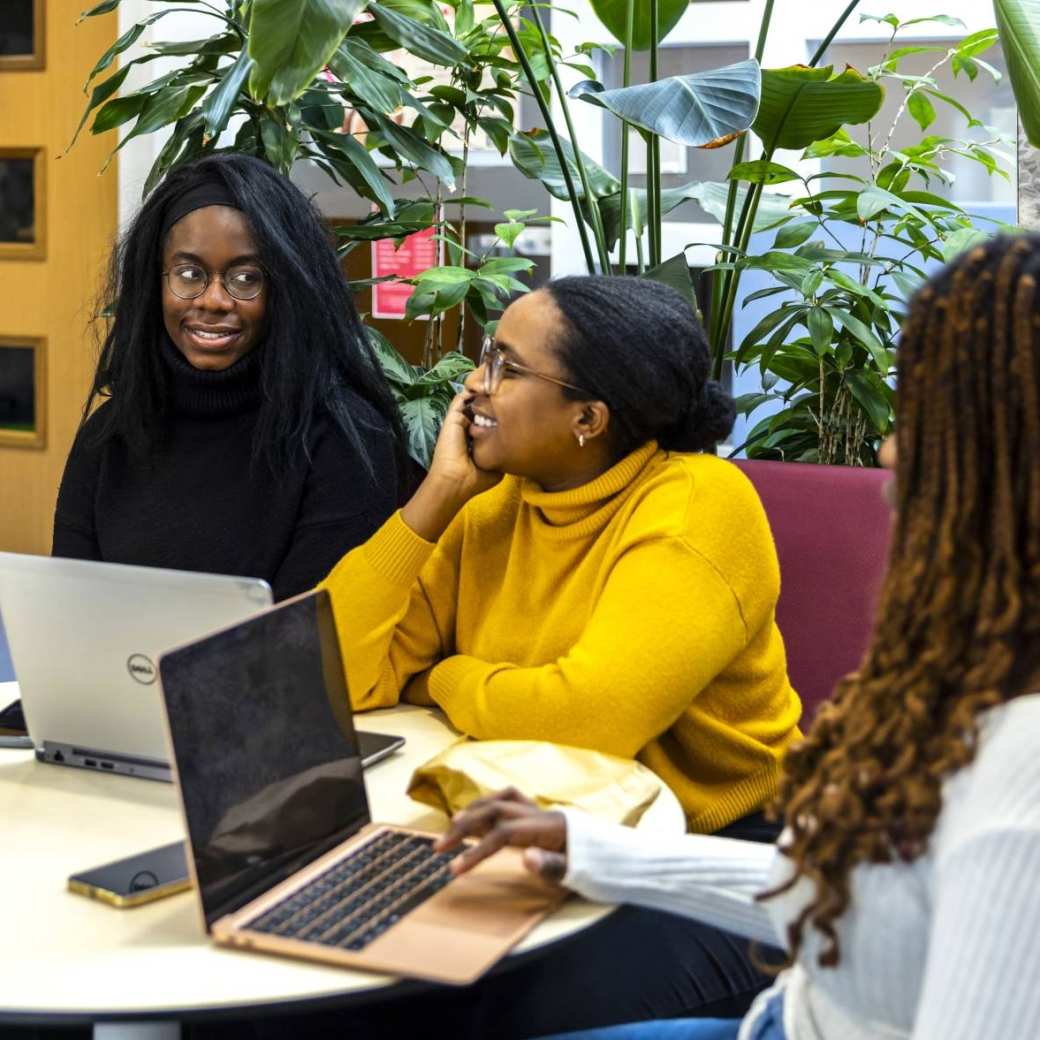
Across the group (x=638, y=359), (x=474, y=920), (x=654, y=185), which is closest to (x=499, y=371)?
(x=638, y=359)

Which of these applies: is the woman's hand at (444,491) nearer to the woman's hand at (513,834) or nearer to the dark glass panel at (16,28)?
the woman's hand at (513,834)

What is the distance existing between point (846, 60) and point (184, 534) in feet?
6.78

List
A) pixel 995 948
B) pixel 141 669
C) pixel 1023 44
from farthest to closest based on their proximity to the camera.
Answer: pixel 1023 44
pixel 141 669
pixel 995 948

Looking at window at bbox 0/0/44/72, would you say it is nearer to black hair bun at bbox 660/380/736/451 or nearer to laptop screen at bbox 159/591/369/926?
black hair bun at bbox 660/380/736/451

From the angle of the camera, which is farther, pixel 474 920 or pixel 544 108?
pixel 544 108

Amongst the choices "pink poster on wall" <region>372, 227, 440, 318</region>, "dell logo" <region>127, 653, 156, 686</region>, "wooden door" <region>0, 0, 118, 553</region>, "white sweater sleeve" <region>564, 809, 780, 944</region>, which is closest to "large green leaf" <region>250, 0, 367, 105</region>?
"dell logo" <region>127, 653, 156, 686</region>

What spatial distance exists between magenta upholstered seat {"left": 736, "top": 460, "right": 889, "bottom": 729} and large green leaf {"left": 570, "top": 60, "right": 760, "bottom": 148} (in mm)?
488

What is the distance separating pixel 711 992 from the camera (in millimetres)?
1635

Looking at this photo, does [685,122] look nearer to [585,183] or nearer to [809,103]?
[809,103]

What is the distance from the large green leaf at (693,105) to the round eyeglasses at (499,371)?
0.50m

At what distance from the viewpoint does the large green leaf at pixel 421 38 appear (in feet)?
8.38

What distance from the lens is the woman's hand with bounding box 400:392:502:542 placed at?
186 centimetres

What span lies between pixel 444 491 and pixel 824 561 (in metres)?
0.53

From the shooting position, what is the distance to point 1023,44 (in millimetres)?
2117
